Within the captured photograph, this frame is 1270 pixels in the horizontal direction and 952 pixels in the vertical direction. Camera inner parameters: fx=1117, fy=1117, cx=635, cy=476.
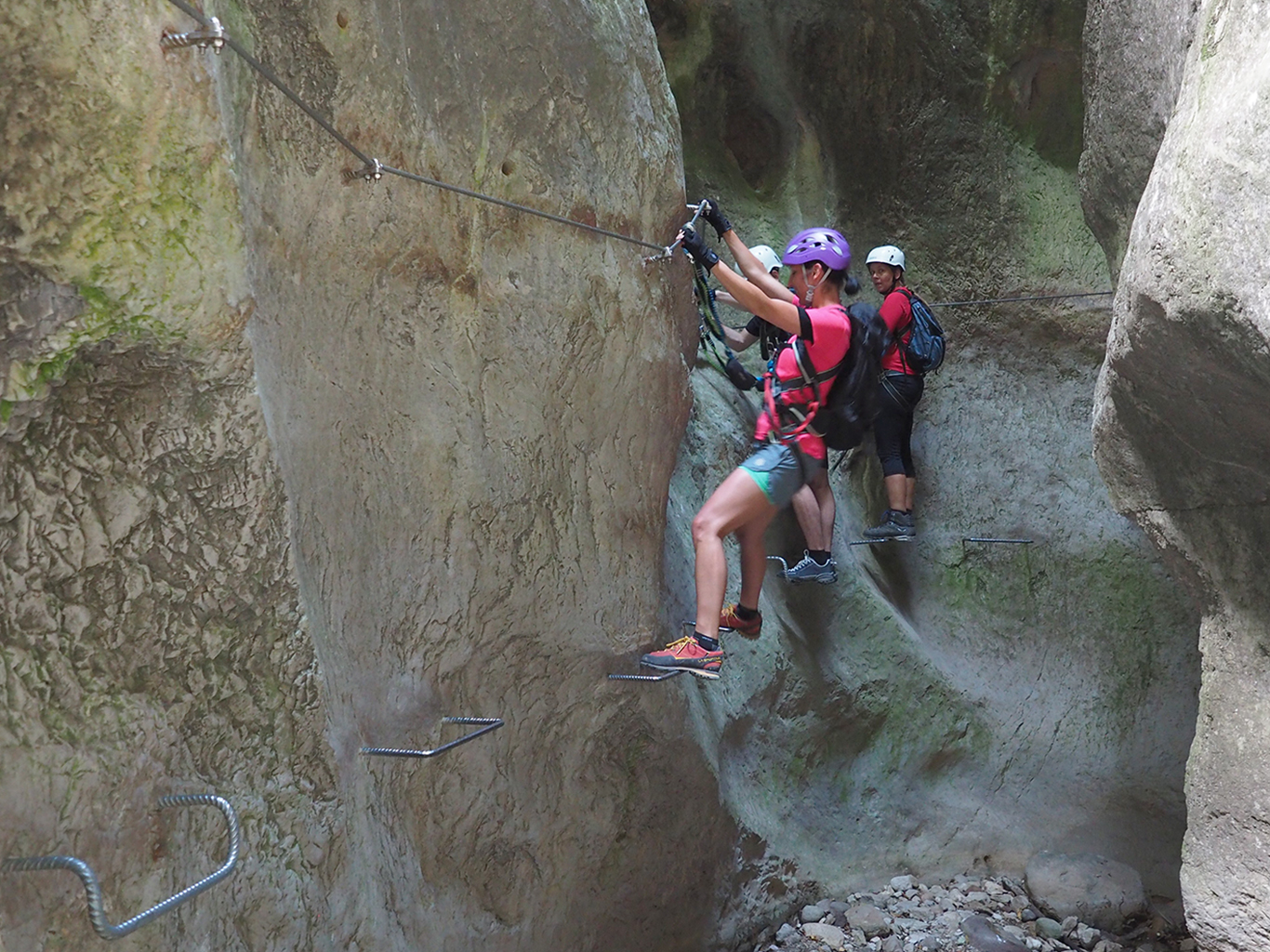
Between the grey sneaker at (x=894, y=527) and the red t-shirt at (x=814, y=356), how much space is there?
1.75 metres

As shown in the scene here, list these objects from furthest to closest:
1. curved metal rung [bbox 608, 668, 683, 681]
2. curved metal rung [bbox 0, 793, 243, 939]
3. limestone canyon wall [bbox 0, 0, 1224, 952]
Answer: curved metal rung [bbox 608, 668, 683, 681] → limestone canyon wall [bbox 0, 0, 1224, 952] → curved metal rung [bbox 0, 793, 243, 939]

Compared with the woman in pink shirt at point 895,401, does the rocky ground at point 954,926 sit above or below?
below

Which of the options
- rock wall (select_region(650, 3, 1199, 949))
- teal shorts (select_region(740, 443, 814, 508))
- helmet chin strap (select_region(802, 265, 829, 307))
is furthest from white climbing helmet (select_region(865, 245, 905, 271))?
teal shorts (select_region(740, 443, 814, 508))

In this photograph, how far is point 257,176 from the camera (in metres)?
2.36

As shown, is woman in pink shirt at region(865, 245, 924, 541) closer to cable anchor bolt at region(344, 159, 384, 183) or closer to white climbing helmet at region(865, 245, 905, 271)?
white climbing helmet at region(865, 245, 905, 271)

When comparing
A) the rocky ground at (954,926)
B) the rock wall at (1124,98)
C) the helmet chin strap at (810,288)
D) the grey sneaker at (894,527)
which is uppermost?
the rock wall at (1124,98)

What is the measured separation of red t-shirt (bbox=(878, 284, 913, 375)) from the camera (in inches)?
209

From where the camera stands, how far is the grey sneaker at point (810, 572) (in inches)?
190

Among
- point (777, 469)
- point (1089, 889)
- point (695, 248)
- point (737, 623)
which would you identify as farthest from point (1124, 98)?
point (1089, 889)

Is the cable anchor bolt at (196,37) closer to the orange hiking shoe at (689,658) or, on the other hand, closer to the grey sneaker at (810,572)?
the orange hiking shoe at (689,658)

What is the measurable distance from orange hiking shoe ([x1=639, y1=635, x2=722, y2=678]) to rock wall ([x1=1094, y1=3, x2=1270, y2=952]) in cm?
146

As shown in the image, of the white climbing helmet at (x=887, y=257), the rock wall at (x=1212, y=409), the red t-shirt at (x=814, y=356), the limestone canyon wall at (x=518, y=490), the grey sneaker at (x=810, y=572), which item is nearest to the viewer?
the limestone canyon wall at (x=518, y=490)

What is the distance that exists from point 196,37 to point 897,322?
13.0ft

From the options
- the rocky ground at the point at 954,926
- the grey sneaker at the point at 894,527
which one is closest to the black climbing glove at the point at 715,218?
the grey sneaker at the point at 894,527
